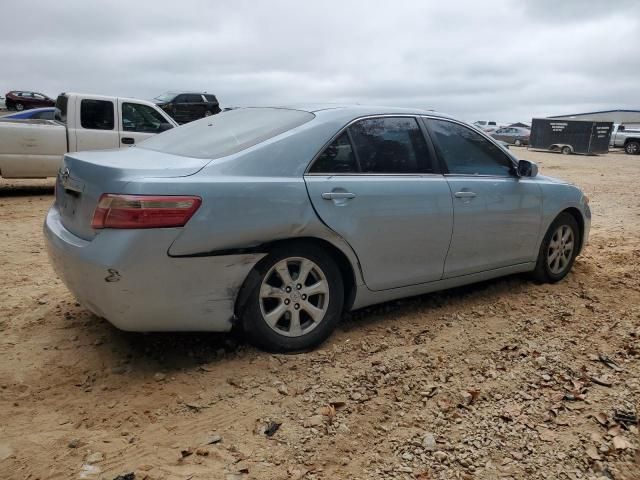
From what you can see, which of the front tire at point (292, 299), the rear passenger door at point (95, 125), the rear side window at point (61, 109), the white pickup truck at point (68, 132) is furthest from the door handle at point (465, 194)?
the rear side window at point (61, 109)

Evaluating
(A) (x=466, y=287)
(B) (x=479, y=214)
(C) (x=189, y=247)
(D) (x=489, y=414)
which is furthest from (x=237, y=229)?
(A) (x=466, y=287)

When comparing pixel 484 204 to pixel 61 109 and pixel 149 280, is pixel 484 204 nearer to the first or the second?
pixel 149 280

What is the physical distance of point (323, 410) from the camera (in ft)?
9.27

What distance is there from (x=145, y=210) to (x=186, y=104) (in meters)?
22.8

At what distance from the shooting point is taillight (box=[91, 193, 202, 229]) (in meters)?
2.80

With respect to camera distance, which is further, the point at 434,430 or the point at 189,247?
the point at 189,247

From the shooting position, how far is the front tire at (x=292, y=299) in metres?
3.17

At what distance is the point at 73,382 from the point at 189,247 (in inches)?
39.0

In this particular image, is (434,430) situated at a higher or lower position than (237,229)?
lower

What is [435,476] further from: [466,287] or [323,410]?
[466,287]

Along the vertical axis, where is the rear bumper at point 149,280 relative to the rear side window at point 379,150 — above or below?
below

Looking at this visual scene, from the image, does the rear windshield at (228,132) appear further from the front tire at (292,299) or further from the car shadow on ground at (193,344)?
the car shadow on ground at (193,344)

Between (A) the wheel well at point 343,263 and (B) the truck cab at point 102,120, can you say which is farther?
(B) the truck cab at point 102,120

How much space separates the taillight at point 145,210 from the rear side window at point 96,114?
7.44m
